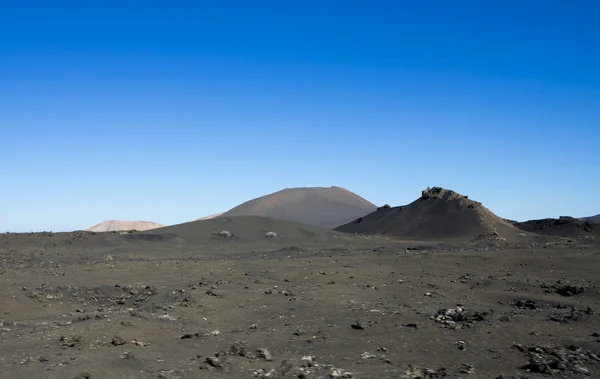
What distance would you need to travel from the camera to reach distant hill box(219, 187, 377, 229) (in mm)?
98750

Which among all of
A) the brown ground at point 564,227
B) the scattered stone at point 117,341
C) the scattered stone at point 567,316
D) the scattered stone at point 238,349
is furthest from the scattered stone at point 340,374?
the brown ground at point 564,227

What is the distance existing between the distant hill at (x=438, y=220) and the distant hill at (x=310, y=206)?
3840cm

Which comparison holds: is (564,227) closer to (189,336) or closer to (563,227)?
(563,227)

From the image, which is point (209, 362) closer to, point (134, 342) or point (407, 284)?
point (134, 342)

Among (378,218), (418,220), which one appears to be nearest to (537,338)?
(418,220)

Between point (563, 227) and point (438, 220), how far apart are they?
1210 centimetres

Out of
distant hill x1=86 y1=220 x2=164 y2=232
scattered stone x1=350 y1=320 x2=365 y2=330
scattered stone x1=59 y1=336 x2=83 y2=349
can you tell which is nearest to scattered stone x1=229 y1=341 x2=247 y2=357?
scattered stone x1=350 y1=320 x2=365 y2=330

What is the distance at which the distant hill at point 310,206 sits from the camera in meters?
98.8

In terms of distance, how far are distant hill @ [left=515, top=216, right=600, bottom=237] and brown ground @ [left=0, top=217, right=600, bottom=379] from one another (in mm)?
27246

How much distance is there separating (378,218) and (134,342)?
1836 inches

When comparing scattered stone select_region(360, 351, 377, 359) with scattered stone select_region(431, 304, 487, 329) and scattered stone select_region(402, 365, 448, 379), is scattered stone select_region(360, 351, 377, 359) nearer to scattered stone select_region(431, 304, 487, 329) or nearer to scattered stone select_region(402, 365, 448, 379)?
scattered stone select_region(402, 365, 448, 379)

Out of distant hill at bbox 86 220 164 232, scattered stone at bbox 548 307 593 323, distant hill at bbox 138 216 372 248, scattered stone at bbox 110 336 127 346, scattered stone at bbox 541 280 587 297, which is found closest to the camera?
scattered stone at bbox 110 336 127 346

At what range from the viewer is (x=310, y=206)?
350ft

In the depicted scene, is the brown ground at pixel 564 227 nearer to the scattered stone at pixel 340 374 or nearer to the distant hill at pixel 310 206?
the distant hill at pixel 310 206
